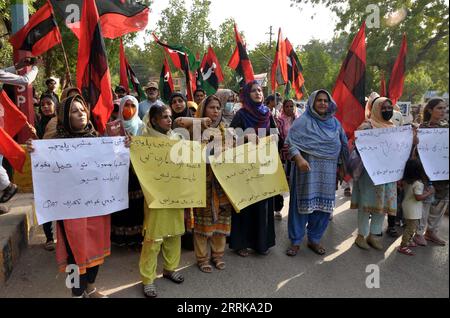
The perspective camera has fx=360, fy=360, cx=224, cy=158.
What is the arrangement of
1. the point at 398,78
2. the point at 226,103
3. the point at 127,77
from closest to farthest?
the point at 226,103 → the point at 398,78 → the point at 127,77

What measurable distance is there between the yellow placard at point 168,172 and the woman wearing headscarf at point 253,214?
0.69 meters

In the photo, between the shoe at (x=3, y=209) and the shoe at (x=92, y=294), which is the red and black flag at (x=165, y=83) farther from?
the shoe at (x=92, y=294)

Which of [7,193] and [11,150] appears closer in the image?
[11,150]

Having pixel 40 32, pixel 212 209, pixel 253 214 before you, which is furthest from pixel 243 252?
pixel 40 32

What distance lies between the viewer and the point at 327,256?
3.64 meters

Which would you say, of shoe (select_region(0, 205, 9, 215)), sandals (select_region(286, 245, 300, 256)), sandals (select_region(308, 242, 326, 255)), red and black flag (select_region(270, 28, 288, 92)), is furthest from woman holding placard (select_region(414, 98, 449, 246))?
shoe (select_region(0, 205, 9, 215))

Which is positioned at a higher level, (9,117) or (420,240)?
(9,117)

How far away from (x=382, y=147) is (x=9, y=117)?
3506mm

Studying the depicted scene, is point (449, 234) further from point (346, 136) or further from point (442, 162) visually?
point (346, 136)

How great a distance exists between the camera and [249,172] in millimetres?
3260

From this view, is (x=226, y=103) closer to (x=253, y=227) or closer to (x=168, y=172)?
(x=253, y=227)

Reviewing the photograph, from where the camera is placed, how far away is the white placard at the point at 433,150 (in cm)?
301

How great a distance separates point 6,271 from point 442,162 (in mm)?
3712
